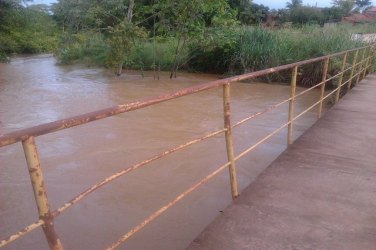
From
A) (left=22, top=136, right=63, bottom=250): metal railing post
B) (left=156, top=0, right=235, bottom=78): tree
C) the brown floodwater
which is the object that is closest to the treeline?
(left=156, top=0, right=235, bottom=78): tree

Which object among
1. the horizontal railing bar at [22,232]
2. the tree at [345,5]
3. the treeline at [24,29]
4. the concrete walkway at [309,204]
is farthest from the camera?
the tree at [345,5]

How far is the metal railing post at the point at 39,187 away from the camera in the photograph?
1.56 metres

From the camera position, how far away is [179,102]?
1076 cm

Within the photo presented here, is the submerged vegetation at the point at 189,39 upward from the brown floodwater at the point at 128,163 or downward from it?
upward

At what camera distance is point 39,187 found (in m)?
1.63

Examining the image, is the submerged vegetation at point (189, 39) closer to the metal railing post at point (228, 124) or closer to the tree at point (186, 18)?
the tree at point (186, 18)

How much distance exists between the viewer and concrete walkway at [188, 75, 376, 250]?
8.50 feet

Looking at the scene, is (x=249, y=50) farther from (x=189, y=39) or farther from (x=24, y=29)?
(x=24, y=29)

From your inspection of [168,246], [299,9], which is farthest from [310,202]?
[299,9]

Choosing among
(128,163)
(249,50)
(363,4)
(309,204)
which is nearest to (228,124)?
(309,204)

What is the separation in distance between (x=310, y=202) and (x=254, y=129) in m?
5.12

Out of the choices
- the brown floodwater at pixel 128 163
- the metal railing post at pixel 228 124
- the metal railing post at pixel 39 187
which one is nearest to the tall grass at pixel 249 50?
the brown floodwater at pixel 128 163

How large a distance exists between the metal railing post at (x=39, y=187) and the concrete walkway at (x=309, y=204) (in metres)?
0.99

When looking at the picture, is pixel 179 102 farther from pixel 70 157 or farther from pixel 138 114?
pixel 70 157
